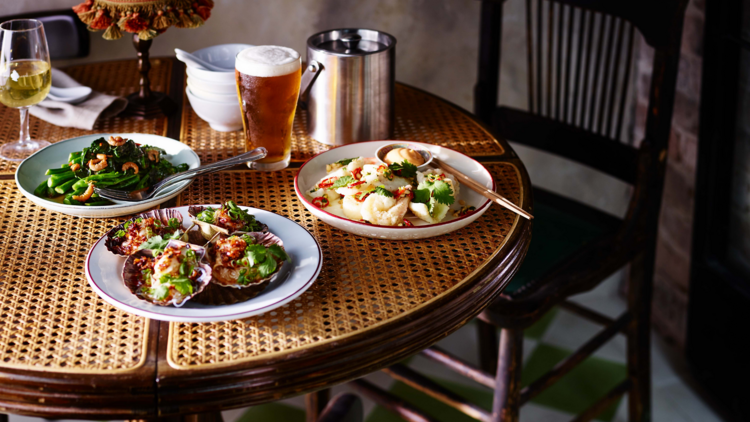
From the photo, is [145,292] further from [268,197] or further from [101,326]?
[268,197]

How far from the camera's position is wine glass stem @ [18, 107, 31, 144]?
4.20ft

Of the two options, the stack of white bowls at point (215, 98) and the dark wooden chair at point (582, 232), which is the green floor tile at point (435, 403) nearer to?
the dark wooden chair at point (582, 232)

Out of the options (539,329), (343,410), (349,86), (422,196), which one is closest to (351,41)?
(349,86)

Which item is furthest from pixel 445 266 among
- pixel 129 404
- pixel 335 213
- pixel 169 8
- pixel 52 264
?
pixel 169 8

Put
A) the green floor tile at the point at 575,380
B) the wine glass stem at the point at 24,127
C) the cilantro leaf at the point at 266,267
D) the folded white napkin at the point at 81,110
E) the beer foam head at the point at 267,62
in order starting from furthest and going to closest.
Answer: the green floor tile at the point at 575,380 → the folded white napkin at the point at 81,110 → the wine glass stem at the point at 24,127 → the beer foam head at the point at 267,62 → the cilantro leaf at the point at 266,267

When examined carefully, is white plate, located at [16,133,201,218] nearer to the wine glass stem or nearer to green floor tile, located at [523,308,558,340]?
the wine glass stem

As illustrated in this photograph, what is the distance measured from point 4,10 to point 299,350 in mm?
1633

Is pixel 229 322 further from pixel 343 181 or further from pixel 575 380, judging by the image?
pixel 575 380

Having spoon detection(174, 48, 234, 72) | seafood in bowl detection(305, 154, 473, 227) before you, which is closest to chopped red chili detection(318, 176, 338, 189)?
seafood in bowl detection(305, 154, 473, 227)

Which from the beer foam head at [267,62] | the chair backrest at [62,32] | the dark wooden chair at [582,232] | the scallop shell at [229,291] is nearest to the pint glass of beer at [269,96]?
the beer foam head at [267,62]

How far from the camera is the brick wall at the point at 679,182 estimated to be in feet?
6.82

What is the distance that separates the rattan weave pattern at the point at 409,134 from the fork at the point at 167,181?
15cm

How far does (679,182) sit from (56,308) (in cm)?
208

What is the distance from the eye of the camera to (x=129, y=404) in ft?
2.46
